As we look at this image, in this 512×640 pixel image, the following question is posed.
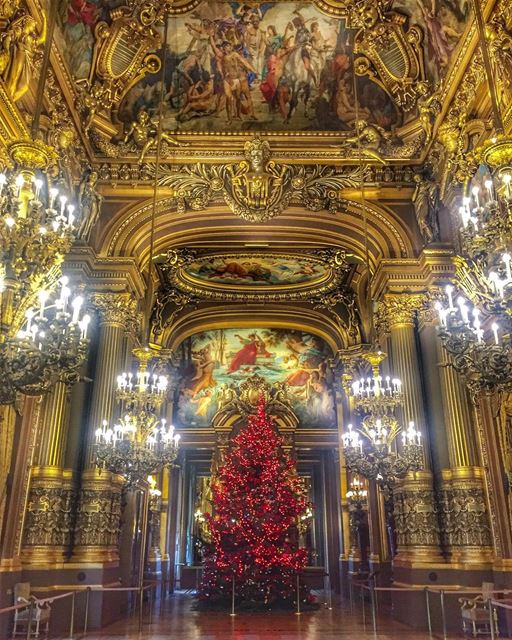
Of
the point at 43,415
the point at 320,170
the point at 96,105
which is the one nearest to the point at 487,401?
the point at 320,170

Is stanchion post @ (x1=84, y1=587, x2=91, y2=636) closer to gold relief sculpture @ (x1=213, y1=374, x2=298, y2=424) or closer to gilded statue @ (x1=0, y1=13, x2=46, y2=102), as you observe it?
gilded statue @ (x1=0, y1=13, x2=46, y2=102)

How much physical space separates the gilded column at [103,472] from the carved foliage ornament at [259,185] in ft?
8.22

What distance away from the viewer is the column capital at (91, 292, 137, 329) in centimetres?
1077

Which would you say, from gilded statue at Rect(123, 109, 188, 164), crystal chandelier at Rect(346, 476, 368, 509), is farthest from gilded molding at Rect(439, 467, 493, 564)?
gilded statue at Rect(123, 109, 188, 164)

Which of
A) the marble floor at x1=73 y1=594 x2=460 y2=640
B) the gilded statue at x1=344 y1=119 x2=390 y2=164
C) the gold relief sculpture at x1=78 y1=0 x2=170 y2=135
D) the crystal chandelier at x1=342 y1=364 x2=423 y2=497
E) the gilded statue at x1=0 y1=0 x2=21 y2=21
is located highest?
the gold relief sculpture at x1=78 y1=0 x2=170 y2=135

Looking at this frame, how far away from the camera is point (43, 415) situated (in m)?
9.55

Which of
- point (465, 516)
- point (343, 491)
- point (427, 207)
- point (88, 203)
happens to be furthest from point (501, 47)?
point (343, 491)

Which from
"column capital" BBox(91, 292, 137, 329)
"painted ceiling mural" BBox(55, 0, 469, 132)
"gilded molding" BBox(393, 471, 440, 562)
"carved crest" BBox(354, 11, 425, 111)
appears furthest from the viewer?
"column capital" BBox(91, 292, 137, 329)

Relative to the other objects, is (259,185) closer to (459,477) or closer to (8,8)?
(8,8)

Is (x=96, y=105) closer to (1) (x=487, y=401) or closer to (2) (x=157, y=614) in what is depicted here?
(1) (x=487, y=401)

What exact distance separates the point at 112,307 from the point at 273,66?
5606mm

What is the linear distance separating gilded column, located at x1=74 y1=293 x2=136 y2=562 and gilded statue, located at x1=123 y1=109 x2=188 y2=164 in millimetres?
2937

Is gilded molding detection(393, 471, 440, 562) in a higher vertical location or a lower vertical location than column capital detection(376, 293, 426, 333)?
lower

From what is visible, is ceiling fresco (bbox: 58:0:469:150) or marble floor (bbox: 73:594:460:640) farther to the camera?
ceiling fresco (bbox: 58:0:469:150)
